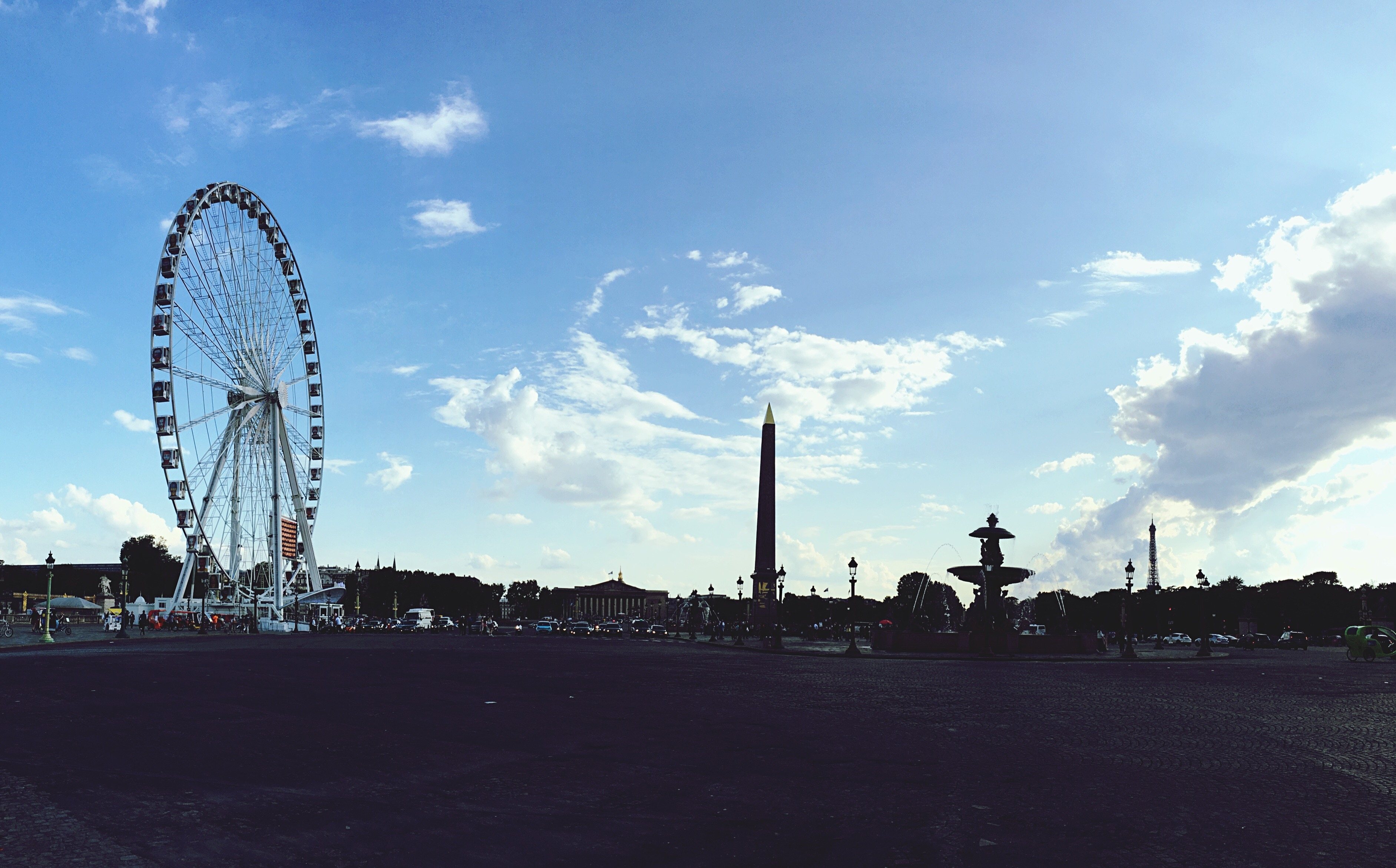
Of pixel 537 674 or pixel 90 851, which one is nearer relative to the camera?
pixel 90 851

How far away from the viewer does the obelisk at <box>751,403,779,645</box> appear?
219 ft

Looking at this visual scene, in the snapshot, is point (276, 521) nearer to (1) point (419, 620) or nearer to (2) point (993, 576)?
(1) point (419, 620)

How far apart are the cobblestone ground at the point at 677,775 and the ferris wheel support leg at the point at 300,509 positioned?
42.5 m

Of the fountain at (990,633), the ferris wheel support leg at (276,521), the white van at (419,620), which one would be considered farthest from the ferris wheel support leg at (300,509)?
the fountain at (990,633)

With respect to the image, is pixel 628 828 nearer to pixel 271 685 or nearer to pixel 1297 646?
pixel 271 685

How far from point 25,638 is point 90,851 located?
5425 cm

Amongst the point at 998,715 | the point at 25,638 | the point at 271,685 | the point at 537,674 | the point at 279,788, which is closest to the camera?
the point at 279,788

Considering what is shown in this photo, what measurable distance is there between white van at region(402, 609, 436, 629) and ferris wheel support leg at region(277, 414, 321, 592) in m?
22.8

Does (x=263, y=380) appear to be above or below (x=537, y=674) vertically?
above

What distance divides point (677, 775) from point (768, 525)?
2246 inches

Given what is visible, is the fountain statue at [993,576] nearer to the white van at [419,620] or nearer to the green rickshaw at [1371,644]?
the green rickshaw at [1371,644]

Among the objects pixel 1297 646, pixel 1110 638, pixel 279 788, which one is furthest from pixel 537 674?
pixel 1110 638

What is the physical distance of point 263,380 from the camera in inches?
2397

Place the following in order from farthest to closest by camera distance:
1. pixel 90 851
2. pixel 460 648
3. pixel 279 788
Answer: pixel 460 648 < pixel 279 788 < pixel 90 851
